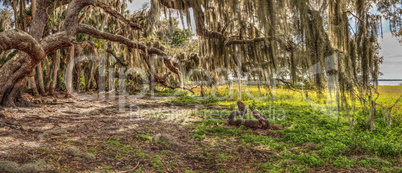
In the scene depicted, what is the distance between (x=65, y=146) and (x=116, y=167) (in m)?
0.93

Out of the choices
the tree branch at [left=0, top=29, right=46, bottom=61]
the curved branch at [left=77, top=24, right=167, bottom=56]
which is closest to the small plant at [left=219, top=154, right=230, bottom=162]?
the tree branch at [left=0, top=29, right=46, bottom=61]

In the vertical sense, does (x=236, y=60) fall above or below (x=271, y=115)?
above

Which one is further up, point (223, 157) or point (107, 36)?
point (107, 36)

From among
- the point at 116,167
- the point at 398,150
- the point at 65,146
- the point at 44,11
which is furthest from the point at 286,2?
the point at 44,11

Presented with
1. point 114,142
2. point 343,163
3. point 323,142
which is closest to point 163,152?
point 114,142

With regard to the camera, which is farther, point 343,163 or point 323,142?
point 323,142

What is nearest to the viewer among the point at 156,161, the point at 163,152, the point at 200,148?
the point at 156,161

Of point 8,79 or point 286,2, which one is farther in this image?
point 8,79

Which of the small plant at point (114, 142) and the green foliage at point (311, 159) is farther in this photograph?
the small plant at point (114, 142)

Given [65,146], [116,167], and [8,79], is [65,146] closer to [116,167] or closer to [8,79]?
[116,167]

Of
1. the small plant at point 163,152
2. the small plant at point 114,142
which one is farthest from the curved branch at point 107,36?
the small plant at point 163,152

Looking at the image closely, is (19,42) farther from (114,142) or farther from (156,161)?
(156,161)

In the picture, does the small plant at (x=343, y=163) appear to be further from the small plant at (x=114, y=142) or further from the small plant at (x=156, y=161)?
the small plant at (x=114, y=142)

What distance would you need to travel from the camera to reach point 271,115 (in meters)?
6.73
